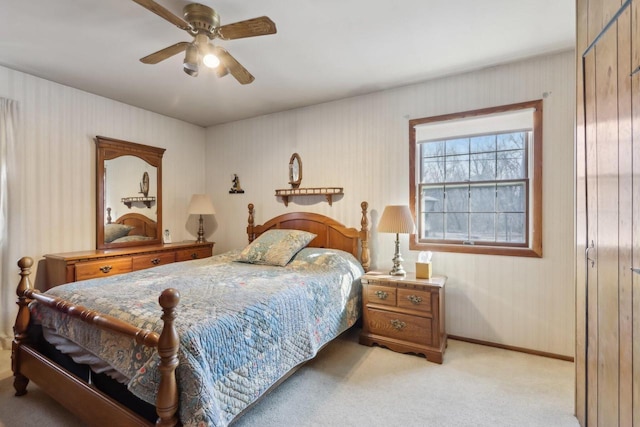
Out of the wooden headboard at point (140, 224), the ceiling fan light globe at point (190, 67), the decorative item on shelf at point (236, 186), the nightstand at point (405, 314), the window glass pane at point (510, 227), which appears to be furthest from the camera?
the decorative item on shelf at point (236, 186)

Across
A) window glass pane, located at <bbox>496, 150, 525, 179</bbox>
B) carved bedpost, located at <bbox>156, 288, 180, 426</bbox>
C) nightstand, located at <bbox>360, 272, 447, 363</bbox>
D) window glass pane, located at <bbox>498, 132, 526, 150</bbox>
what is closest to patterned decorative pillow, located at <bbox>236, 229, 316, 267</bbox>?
nightstand, located at <bbox>360, 272, 447, 363</bbox>

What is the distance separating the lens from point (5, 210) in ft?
8.87

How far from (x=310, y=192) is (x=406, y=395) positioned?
2252mm

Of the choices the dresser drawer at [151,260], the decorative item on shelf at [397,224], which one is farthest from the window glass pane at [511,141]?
the dresser drawer at [151,260]

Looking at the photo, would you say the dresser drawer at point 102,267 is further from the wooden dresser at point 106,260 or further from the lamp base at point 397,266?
the lamp base at point 397,266

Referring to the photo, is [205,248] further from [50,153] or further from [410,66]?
[410,66]

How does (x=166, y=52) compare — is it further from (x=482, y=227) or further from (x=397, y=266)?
(x=482, y=227)

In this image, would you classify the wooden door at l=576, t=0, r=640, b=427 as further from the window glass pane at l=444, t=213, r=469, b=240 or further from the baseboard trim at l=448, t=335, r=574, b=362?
the window glass pane at l=444, t=213, r=469, b=240

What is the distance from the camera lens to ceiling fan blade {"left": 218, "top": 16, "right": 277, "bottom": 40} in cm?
171

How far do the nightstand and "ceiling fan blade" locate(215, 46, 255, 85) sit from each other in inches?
78.9

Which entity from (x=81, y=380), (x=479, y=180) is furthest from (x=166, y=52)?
(x=479, y=180)

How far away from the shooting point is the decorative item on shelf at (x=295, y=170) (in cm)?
376

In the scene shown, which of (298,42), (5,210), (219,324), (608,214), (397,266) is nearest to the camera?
(608,214)

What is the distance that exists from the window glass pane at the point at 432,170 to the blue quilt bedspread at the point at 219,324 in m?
1.37
